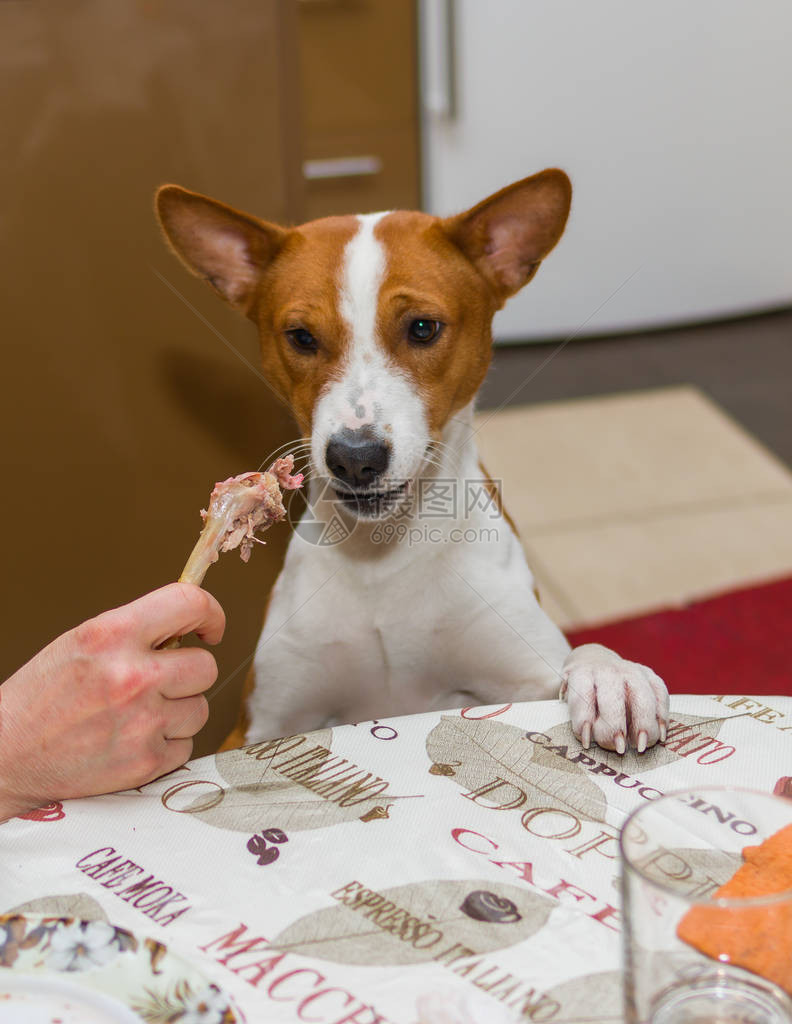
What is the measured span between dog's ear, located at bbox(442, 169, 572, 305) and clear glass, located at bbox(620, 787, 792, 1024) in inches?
33.2

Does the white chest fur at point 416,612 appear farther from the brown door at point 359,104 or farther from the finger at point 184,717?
the brown door at point 359,104

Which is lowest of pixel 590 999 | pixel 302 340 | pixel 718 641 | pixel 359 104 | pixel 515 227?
pixel 718 641

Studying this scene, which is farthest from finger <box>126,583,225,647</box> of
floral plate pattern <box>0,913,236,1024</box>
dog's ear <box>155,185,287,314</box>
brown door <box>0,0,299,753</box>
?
brown door <box>0,0,299,753</box>

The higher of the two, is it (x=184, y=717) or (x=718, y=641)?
(x=184, y=717)

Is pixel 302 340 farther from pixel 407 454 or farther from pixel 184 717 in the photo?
pixel 184 717

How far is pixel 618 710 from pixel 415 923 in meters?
0.26

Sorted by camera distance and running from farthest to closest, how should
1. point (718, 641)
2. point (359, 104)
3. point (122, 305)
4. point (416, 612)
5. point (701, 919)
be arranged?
1. point (359, 104)
2. point (718, 641)
3. point (122, 305)
4. point (416, 612)
5. point (701, 919)

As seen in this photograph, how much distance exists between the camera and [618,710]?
2.82 ft

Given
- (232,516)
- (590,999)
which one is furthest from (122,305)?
(590,999)

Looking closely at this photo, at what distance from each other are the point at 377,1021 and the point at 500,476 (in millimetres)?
2792

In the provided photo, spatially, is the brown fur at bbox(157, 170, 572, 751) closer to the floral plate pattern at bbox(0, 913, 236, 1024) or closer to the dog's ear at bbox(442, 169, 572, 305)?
the dog's ear at bbox(442, 169, 572, 305)

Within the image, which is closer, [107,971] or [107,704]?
[107,971]

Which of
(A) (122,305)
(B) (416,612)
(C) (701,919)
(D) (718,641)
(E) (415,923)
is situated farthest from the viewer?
(D) (718,641)

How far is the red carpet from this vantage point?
2166 mm
